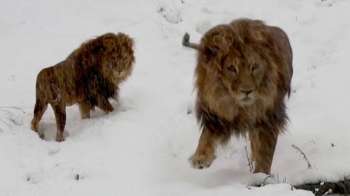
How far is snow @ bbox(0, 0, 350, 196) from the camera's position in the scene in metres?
4.78

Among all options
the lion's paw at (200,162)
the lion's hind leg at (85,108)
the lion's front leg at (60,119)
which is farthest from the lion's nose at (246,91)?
the lion's hind leg at (85,108)

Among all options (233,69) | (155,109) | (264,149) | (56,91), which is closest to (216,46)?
(233,69)

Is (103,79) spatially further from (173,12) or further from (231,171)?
(173,12)

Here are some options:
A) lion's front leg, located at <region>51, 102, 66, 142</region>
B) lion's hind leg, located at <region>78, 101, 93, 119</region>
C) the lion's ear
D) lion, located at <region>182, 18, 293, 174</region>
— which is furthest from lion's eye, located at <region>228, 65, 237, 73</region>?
lion's hind leg, located at <region>78, 101, 93, 119</region>

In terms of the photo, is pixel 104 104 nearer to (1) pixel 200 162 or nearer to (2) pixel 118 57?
(2) pixel 118 57

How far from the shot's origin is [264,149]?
4.73 meters

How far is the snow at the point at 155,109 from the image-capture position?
478 centimetres

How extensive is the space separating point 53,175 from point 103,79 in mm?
1739

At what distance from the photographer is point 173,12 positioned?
8977mm

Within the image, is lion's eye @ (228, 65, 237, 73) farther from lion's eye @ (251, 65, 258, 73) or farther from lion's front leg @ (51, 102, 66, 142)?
lion's front leg @ (51, 102, 66, 142)

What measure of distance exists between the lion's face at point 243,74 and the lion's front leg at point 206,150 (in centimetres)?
67

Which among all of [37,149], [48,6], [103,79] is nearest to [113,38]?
[103,79]

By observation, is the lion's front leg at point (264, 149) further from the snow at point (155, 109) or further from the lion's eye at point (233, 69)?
the lion's eye at point (233, 69)

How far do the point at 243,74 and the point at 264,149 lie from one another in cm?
100
